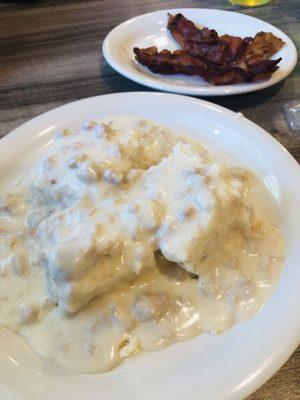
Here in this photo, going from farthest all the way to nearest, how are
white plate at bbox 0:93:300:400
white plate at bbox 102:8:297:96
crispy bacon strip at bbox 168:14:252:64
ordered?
1. crispy bacon strip at bbox 168:14:252:64
2. white plate at bbox 102:8:297:96
3. white plate at bbox 0:93:300:400

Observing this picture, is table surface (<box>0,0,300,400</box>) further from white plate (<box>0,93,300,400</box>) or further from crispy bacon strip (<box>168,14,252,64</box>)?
white plate (<box>0,93,300,400</box>)

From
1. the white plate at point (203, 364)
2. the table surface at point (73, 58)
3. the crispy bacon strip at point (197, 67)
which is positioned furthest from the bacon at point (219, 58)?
the white plate at point (203, 364)

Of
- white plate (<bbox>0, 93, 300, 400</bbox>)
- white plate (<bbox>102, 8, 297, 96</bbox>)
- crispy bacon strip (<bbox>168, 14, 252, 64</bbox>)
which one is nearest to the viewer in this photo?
white plate (<bbox>0, 93, 300, 400</bbox>)

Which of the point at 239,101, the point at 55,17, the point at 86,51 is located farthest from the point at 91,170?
the point at 55,17

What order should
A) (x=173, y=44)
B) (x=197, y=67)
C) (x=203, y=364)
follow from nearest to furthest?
(x=203, y=364) → (x=197, y=67) → (x=173, y=44)

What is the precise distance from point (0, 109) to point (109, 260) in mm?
1224

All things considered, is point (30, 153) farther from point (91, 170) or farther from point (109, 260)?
point (109, 260)

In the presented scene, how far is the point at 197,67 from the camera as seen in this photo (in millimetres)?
1900

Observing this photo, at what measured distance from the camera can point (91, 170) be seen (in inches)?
48.2

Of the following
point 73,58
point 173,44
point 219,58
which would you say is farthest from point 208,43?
Result: point 73,58

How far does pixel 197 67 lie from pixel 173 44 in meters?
0.41

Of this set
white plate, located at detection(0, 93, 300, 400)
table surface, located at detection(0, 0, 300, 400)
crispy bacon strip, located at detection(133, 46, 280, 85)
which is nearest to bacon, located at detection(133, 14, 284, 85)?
crispy bacon strip, located at detection(133, 46, 280, 85)

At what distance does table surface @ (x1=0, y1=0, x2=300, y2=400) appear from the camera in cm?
188

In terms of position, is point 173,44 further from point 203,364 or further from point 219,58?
point 203,364
